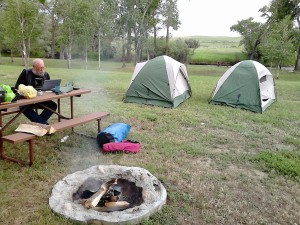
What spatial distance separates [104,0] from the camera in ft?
87.9

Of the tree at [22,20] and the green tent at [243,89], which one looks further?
the tree at [22,20]

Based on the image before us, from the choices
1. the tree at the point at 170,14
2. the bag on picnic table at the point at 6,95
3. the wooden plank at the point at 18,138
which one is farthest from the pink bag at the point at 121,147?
the tree at the point at 170,14

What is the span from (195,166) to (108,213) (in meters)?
1.83

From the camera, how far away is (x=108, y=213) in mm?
2680

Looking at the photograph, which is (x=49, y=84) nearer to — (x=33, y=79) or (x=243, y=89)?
(x=33, y=79)

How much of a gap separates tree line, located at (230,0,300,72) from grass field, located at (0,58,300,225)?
15429 mm

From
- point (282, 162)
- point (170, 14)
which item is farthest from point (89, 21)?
point (282, 162)

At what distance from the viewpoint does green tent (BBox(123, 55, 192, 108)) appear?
788cm

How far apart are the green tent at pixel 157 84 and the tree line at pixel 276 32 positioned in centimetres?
1521

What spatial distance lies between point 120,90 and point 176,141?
5817mm

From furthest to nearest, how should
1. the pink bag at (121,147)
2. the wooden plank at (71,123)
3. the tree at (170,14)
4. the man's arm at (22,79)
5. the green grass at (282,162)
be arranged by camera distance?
1. the tree at (170,14)
2. the man's arm at (22,79)
3. the pink bag at (121,147)
4. the wooden plank at (71,123)
5. the green grass at (282,162)

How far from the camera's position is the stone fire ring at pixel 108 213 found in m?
2.61

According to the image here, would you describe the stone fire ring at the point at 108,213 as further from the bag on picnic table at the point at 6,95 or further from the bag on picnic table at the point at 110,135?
the bag on picnic table at the point at 6,95

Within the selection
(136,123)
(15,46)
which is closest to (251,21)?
(15,46)
